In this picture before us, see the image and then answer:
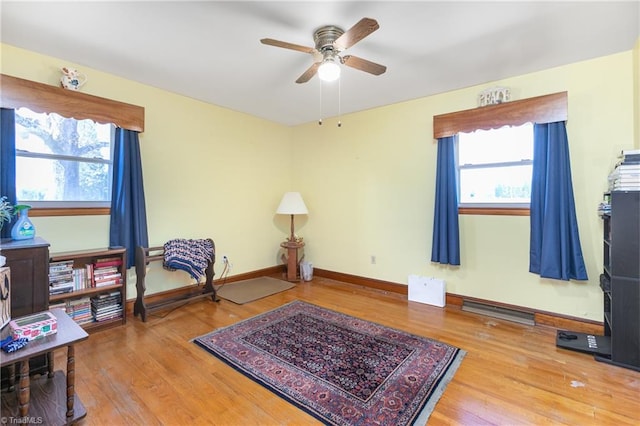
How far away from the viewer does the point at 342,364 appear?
224cm

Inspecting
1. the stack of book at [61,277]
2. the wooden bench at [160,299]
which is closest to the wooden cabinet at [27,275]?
the stack of book at [61,277]

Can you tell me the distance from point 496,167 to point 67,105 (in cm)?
446

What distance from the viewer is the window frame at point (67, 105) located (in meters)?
2.47

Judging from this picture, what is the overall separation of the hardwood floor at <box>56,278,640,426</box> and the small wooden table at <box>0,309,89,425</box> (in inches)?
4.6

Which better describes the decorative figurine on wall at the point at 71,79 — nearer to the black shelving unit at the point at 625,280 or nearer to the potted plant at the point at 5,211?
the potted plant at the point at 5,211

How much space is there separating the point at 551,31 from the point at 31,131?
460 centimetres

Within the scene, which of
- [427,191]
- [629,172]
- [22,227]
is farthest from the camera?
[427,191]

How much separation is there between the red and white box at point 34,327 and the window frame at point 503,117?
12.2 ft

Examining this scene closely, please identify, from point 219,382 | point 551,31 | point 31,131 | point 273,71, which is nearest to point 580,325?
point 551,31

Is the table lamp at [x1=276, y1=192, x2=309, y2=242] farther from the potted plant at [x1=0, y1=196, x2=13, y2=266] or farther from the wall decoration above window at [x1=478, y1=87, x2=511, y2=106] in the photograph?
the potted plant at [x1=0, y1=196, x2=13, y2=266]

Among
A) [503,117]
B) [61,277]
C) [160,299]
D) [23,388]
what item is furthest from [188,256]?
[503,117]

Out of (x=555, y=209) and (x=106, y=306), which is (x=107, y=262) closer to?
(x=106, y=306)

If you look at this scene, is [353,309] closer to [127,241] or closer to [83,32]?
[127,241]

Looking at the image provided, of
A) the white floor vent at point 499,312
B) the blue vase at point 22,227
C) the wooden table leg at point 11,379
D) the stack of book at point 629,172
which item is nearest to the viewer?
the wooden table leg at point 11,379
